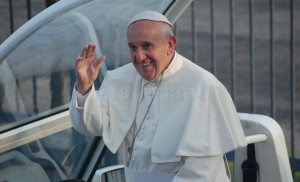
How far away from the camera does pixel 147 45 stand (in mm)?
3441

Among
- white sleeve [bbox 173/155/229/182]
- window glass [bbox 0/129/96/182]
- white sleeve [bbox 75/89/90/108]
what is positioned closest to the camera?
white sleeve [bbox 173/155/229/182]

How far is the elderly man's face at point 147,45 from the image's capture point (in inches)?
135

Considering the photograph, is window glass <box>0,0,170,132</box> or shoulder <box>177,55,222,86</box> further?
window glass <box>0,0,170,132</box>

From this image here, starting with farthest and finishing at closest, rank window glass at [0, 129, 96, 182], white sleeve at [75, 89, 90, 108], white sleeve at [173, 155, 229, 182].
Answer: window glass at [0, 129, 96, 182]
white sleeve at [75, 89, 90, 108]
white sleeve at [173, 155, 229, 182]

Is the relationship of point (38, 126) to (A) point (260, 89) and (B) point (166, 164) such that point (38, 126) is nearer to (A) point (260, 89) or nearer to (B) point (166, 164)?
(B) point (166, 164)

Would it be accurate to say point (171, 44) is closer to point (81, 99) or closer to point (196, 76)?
point (196, 76)

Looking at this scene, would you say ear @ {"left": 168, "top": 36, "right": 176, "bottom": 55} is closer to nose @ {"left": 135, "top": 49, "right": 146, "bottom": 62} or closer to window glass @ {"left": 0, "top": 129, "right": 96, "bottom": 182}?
nose @ {"left": 135, "top": 49, "right": 146, "bottom": 62}

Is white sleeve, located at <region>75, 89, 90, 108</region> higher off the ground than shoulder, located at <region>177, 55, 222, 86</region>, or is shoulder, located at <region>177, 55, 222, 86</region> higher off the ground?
shoulder, located at <region>177, 55, 222, 86</region>

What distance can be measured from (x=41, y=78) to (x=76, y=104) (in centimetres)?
85

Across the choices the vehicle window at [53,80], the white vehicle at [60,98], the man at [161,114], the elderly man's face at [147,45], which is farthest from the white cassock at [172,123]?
the vehicle window at [53,80]

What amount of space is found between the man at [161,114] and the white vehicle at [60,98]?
0.50 metres

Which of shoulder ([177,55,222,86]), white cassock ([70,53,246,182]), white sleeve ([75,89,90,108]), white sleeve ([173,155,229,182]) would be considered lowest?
white sleeve ([173,155,229,182])

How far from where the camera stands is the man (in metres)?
3.45

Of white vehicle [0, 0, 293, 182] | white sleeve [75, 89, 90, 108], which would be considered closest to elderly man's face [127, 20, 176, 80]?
white sleeve [75, 89, 90, 108]
